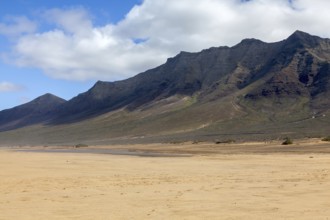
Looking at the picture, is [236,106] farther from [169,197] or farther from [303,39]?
[169,197]

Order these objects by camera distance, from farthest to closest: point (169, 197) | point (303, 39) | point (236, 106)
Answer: point (303, 39), point (236, 106), point (169, 197)

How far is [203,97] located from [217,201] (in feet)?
550

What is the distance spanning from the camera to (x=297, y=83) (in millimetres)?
165750

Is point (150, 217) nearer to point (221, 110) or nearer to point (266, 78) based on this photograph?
point (221, 110)

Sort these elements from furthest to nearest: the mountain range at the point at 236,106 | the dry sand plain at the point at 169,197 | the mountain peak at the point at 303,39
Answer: the mountain peak at the point at 303,39, the mountain range at the point at 236,106, the dry sand plain at the point at 169,197

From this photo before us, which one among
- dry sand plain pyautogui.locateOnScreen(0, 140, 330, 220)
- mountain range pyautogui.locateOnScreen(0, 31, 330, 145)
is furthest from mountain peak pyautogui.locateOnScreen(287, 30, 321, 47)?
dry sand plain pyautogui.locateOnScreen(0, 140, 330, 220)

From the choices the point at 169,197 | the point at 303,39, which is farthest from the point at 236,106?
the point at 169,197

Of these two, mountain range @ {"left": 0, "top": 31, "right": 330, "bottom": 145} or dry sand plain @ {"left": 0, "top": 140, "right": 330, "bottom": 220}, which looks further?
mountain range @ {"left": 0, "top": 31, "right": 330, "bottom": 145}

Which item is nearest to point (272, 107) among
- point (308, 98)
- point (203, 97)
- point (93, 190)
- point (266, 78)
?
point (308, 98)

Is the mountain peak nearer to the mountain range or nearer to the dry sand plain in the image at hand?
the mountain range

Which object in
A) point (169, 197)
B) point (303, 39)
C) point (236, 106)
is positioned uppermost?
point (303, 39)

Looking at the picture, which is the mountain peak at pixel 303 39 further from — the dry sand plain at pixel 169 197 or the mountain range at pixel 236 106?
the dry sand plain at pixel 169 197

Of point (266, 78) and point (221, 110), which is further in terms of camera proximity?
point (266, 78)

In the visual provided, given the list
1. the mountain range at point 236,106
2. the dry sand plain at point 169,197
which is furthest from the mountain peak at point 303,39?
the dry sand plain at point 169,197
